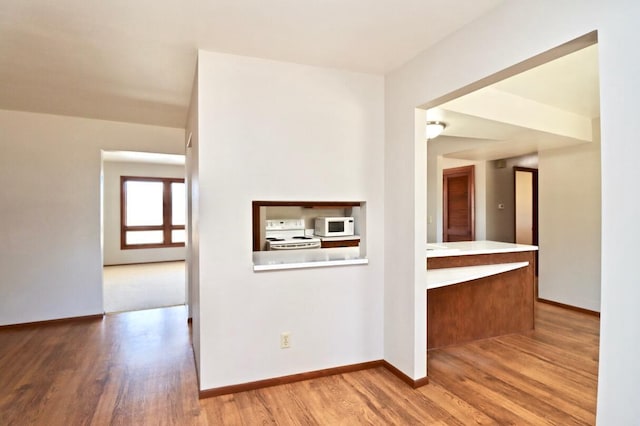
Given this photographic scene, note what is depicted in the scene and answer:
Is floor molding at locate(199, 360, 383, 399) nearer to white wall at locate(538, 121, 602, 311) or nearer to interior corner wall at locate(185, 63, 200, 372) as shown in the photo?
interior corner wall at locate(185, 63, 200, 372)

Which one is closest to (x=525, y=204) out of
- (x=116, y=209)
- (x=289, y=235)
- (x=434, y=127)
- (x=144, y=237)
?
(x=434, y=127)

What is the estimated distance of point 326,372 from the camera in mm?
2670

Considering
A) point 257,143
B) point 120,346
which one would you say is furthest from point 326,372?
point 120,346

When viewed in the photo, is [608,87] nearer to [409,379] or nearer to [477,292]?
[409,379]

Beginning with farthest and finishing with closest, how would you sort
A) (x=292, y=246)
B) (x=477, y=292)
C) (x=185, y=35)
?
1. (x=292, y=246)
2. (x=477, y=292)
3. (x=185, y=35)

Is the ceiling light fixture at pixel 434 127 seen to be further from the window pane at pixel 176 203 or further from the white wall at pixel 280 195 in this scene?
the window pane at pixel 176 203

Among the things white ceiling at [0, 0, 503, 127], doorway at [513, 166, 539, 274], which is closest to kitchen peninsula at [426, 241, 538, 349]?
white ceiling at [0, 0, 503, 127]

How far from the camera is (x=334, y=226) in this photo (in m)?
5.02

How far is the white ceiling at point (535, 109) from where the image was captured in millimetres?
2826

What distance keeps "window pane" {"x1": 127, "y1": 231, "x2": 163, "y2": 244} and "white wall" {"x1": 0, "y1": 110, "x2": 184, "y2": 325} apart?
4225 mm

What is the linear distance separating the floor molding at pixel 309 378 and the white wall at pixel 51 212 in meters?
2.71

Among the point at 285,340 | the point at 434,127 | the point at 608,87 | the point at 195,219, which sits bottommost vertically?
the point at 285,340

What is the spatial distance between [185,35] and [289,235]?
3.30 meters

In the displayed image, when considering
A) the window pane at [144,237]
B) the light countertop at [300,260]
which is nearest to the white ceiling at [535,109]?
the light countertop at [300,260]
